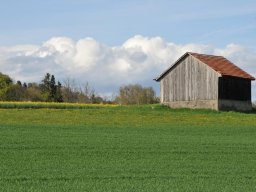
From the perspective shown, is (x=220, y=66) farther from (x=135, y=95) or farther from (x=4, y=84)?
(x=4, y=84)

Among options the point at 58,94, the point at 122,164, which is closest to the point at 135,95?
the point at 58,94

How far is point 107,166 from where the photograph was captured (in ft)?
51.4

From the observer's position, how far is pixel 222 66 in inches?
2142

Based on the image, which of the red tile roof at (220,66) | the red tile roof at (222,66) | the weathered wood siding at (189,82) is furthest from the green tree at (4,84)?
the red tile roof at (222,66)

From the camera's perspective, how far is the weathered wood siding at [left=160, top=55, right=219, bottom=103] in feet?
173

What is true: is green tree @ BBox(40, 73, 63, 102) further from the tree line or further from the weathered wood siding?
the weathered wood siding

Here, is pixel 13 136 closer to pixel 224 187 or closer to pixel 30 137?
pixel 30 137

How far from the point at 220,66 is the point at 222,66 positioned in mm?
389

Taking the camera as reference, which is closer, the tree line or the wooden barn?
the wooden barn

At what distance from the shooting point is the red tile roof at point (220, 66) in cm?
5297

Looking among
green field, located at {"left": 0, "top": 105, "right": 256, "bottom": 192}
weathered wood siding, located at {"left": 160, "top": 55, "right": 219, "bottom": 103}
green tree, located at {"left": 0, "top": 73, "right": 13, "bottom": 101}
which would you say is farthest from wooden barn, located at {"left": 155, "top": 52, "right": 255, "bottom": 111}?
green tree, located at {"left": 0, "top": 73, "right": 13, "bottom": 101}

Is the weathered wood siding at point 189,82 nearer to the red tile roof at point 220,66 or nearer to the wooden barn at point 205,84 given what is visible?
the wooden barn at point 205,84

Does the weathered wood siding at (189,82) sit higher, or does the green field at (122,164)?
the weathered wood siding at (189,82)

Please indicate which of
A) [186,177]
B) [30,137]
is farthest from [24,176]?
[30,137]
